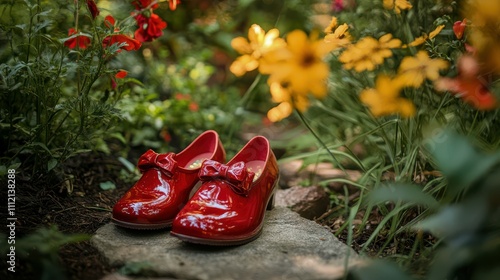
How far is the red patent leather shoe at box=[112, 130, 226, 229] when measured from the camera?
1454mm

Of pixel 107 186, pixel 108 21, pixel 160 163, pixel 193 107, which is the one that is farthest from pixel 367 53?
pixel 193 107

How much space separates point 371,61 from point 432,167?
0.47m

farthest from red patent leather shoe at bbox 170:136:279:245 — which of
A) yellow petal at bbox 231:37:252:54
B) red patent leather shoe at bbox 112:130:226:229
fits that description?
yellow petal at bbox 231:37:252:54

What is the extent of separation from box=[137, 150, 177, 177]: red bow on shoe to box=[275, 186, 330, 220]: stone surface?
56 centimetres

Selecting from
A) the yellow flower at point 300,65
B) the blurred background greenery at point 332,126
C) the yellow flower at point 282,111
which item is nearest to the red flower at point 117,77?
the blurred background greenery at point 332,126

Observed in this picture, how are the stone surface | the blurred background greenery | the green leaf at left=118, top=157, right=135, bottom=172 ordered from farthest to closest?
the green leaf at left=118, top=157, right=135, bottom=172
the stone surface
the blurred background greenery

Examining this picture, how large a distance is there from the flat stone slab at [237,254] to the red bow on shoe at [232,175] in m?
0.17

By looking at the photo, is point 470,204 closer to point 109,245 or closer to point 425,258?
point 425,258

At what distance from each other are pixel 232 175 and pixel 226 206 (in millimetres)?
102

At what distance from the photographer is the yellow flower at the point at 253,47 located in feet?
4.56

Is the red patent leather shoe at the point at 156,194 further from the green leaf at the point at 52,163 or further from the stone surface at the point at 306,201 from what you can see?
the stone surface at the point at 306,201

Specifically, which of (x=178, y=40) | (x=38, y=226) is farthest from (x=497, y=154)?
(x=178, y=40)

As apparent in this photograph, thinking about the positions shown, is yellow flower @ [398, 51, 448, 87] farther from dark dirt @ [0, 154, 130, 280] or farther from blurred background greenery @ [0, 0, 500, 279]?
dark dirt @ [0, 154, 130, 280]

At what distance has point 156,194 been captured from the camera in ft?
4.97
